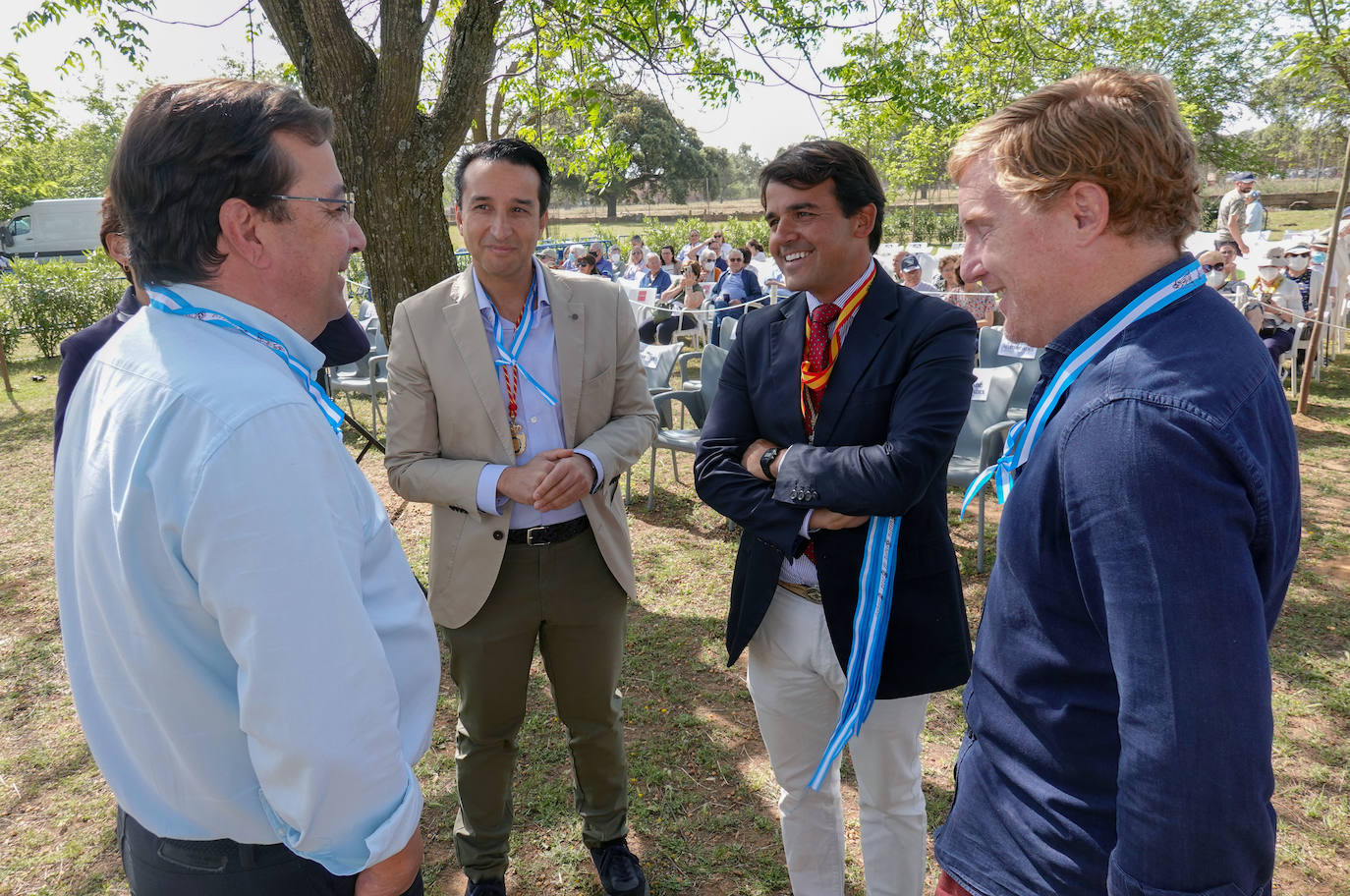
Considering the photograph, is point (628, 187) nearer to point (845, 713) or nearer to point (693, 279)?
point (693, 279)

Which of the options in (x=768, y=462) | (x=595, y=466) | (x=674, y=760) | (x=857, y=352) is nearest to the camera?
(x=857, y=352)

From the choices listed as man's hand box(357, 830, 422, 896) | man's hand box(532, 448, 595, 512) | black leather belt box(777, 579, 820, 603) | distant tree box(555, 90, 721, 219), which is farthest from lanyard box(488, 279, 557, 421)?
distant tree box(555, 90, 721, 219)

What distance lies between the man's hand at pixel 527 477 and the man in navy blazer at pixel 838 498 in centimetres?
45

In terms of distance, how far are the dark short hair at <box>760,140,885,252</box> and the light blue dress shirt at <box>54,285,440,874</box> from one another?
1.41 metres

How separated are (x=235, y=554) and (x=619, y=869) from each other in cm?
202

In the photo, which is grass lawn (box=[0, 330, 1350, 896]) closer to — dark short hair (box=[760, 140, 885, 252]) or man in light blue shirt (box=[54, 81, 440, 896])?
man in light blue shirt (box=[54, 81, 440, 896])

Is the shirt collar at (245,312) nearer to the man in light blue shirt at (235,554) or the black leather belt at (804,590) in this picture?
the man in light blue shirt at (235,554)

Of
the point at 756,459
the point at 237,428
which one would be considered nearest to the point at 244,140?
the point at 237,428

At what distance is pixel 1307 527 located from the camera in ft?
18.1

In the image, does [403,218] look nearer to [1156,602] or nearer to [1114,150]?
[1114,150]

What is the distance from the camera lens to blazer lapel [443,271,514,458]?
2.43m

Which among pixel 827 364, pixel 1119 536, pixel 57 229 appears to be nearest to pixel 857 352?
pixel 827 364

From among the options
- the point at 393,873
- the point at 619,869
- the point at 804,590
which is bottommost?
the point at 619,869

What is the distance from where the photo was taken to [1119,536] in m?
0.96
